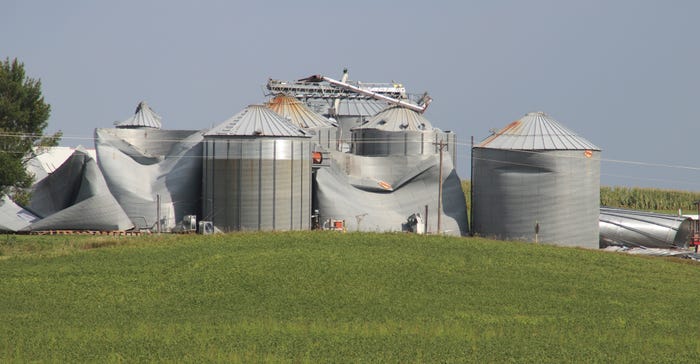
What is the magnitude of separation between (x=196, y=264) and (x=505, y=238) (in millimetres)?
24460

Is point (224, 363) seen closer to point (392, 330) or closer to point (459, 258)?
point (392, 330)

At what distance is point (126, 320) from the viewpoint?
3206 cm

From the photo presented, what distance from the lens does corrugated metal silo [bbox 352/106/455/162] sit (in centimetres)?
7069

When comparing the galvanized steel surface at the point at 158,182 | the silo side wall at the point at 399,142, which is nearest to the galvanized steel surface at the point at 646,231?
the silo side wall at the point at 399,142

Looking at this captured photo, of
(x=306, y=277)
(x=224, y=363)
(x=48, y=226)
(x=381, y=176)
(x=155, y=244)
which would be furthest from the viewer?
(x=381, y=176)

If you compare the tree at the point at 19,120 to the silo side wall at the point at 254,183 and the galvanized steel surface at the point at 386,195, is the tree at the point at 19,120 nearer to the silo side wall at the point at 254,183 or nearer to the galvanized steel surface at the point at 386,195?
the silo side wall at the point at 254,183

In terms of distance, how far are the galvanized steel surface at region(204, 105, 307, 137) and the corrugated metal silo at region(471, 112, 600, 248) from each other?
1201 centimetres

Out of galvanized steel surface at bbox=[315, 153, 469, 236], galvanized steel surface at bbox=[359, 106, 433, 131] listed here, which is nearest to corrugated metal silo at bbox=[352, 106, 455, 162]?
galvanized steel surface at bbox=[359, 106, 433, 131]

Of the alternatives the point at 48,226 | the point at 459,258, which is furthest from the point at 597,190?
the point at 48,226

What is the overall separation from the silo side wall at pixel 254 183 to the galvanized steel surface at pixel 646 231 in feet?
66.4

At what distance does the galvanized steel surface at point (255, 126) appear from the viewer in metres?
57.2

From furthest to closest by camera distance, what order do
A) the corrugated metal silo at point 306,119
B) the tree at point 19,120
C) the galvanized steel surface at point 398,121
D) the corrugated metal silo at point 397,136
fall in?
1. the corrugated metal silo at point 306,119
2. the galvanized steel surface at point 398,121
3. the corrugated metal silo at point 397,136
4. the tree at point 19,120

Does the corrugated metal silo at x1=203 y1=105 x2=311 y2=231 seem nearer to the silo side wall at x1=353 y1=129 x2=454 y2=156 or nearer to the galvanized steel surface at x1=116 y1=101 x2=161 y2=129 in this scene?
the silo side wall at x1=353 y1=129 x2=454 y2=156

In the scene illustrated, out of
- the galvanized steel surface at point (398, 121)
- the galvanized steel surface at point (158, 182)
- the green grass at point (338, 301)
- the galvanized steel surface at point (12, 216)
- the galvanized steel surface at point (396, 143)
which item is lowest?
the green grass at point (338, 301)
